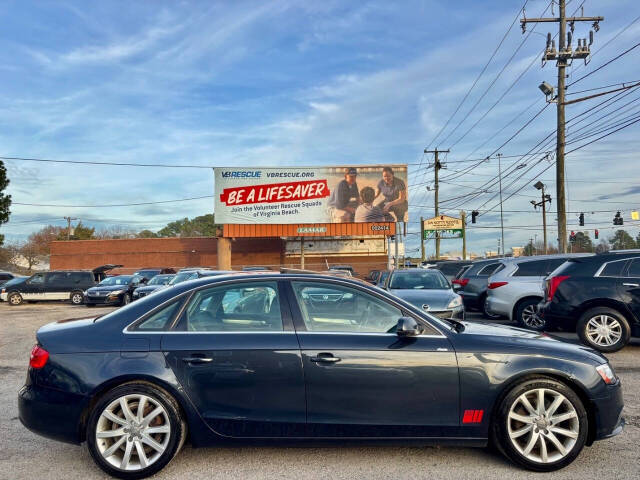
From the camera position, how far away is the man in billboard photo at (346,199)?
1660 inches

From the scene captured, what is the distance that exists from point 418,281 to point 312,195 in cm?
3046

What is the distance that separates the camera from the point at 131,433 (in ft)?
13.0

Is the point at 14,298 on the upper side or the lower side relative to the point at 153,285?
lower

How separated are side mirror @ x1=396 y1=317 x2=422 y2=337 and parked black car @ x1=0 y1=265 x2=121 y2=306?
77.1 ft

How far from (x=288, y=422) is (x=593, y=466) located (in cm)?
239

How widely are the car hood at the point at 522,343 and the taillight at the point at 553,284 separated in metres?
4.80

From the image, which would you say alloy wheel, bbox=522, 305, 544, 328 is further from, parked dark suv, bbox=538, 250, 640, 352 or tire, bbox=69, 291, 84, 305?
tire, bbox=69, 291, 84, 305

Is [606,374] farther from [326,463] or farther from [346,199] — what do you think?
[346,199]

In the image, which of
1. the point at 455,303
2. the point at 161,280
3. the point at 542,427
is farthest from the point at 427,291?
the point at 161,280

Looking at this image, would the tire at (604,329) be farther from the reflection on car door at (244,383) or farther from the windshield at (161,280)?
the windshield at (161,280)

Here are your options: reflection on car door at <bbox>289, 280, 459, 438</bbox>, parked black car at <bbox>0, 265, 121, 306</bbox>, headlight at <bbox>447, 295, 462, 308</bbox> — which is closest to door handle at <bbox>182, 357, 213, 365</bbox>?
reflection on car door at <bbox>289, 280, 459, 438</bbox>

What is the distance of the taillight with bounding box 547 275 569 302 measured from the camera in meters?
8.89

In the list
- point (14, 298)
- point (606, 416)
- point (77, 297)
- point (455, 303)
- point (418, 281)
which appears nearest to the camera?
point (606, 416)

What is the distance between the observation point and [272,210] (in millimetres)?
42094
